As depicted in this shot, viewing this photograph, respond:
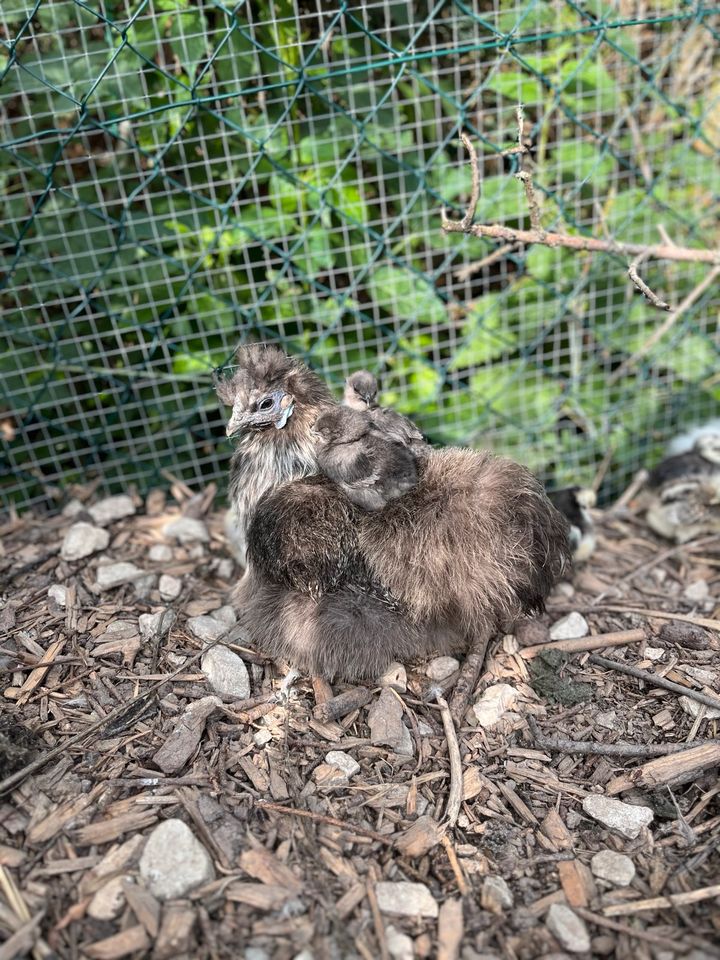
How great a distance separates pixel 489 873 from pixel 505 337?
116 inches

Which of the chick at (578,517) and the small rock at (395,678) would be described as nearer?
the small rock at (395,678)

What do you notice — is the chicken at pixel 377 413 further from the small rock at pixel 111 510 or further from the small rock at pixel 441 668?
the small rock at pixel 111 510

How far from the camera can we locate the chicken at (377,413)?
3236 mm

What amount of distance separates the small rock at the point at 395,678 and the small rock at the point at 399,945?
97 cm

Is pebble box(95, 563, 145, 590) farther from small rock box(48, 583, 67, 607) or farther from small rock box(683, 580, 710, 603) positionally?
small rock box(683, 580, 710, 603)

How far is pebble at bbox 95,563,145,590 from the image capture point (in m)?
3.65

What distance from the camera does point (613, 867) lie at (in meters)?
2.52

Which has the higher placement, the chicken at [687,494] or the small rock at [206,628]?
the small rock at [206,628]

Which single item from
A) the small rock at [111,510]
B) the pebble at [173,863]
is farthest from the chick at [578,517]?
the pebble at [173,863]

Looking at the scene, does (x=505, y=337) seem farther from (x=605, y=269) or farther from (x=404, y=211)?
(x=404, y=211)

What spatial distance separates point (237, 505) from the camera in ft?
11.2

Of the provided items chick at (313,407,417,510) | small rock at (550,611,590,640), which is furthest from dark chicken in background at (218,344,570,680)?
small rock at (550,611,590,640)

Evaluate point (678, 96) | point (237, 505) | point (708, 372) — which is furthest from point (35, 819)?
point (678, 96)

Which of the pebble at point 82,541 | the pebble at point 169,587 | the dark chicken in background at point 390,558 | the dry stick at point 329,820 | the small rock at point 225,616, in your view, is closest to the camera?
the dry stick at point 329,820
